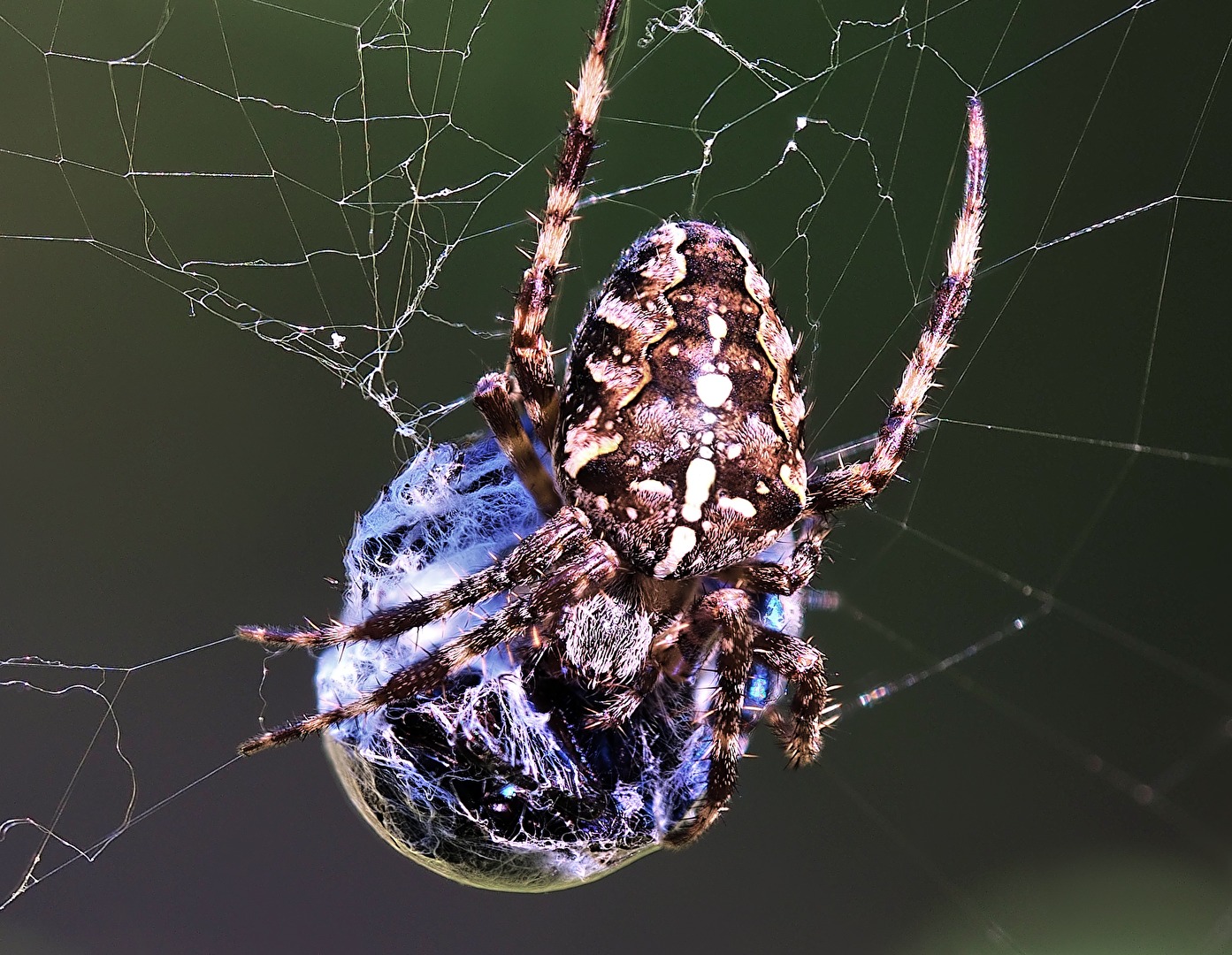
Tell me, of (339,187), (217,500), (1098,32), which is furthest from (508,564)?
(1098,32)

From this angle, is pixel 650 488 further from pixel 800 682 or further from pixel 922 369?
pixel 922 369

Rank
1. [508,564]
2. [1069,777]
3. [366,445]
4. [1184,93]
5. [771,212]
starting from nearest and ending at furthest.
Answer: [508,564], [771,212], [1184,93], [366,445], [1069,777]

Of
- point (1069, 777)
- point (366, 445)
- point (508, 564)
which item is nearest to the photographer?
point (508, 564)

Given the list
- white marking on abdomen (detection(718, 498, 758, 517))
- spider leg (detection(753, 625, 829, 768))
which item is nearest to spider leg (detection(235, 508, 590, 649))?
white marking on abdomen (detection(718, 498, 758, 517))

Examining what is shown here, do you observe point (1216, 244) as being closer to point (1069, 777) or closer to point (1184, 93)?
point (1184, 93)

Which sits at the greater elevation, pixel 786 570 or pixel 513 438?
pixel 513 438

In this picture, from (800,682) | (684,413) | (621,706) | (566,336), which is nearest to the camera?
(684,413)

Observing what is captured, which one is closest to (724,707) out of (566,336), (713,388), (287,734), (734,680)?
(734,680)
